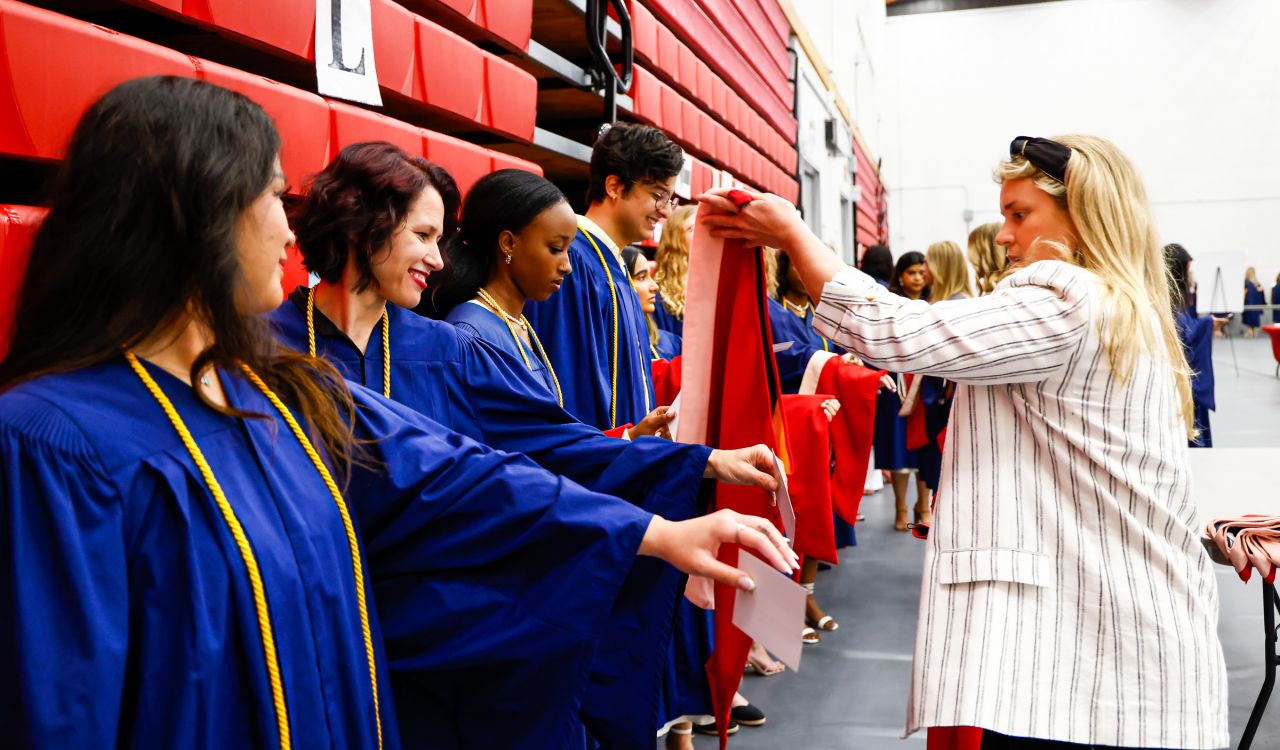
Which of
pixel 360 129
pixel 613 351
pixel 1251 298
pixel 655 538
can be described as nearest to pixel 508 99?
pixel 360 129

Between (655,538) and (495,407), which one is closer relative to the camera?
(655,538)

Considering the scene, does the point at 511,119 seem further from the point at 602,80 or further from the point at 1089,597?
the point at 1089,597

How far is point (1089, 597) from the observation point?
1.60 m

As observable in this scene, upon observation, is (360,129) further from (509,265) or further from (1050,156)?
(1050,156)

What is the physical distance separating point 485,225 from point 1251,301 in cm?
2116

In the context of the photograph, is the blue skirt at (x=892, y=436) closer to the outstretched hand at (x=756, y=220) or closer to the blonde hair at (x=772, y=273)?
the blonde hair at (x=772, y=273)

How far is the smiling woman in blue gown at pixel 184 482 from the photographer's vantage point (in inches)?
34.4

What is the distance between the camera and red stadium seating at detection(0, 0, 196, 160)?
1.68 m

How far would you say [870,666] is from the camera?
3.69m

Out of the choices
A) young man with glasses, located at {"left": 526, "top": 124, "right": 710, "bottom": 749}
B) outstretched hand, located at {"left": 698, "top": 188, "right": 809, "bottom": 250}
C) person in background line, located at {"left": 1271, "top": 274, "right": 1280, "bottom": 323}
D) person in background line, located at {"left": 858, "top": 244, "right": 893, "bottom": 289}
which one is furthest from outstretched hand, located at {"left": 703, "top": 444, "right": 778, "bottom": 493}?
person in background line, located at {"left": 1271, "top": 274, "right": 1280, "bottom": 323}

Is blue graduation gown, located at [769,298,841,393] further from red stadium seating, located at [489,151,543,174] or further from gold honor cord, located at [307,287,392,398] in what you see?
gold honor cord, located at [307,287,392,398]

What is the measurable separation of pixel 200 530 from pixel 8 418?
20 cm

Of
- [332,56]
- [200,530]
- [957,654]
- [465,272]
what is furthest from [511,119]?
[200,530]

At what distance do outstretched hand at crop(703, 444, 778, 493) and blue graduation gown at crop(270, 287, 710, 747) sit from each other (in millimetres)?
22
